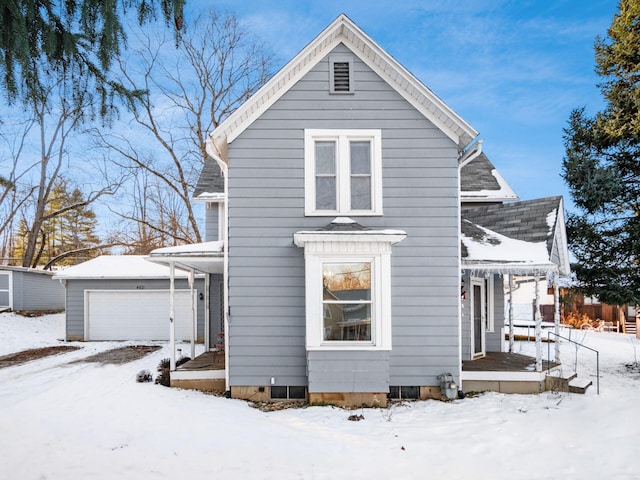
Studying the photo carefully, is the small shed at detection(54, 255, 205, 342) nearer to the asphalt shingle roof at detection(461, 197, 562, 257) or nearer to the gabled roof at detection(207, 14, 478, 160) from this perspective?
the gabled roof at detection(207, 14, 478, 160)

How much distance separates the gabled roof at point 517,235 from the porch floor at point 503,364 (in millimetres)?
1981

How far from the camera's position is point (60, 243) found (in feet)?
124

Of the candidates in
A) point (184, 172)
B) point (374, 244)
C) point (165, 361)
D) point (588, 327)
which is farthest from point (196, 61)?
point (588, 327)

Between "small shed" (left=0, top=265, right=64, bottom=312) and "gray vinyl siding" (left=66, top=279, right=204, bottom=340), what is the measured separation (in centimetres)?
476

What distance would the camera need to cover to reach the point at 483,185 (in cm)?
1077

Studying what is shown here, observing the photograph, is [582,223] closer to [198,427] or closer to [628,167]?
[628,167]

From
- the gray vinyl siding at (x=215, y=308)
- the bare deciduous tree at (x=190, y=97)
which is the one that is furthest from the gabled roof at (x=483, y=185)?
the bare deciduous tree at (x=190, y=97)

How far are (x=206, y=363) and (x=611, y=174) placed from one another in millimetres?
10369

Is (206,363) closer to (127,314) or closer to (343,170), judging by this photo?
(343,170)

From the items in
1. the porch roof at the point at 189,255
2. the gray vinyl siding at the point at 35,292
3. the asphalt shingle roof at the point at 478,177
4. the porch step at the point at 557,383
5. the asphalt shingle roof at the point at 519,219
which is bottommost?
the porch step at the point at 557,383

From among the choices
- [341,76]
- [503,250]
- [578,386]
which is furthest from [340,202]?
[578,386]

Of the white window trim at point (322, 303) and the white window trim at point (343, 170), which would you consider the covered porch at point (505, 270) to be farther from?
the white window trim at point (343, 170)

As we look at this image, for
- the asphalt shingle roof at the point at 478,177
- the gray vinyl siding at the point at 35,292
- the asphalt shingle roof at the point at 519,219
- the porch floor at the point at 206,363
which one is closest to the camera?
the porch floor at the point at 206,363

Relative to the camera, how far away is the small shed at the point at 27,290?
62.3ft
